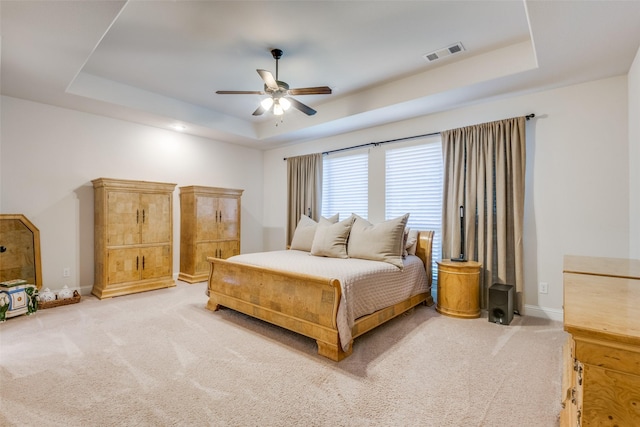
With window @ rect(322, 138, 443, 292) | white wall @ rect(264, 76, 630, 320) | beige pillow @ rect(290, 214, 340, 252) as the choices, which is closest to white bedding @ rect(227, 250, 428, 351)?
beige pillow @ rect(290, 214, 340, 252)

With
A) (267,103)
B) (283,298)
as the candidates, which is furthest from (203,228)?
(283,298)

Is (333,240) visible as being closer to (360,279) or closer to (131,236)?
(360,279)

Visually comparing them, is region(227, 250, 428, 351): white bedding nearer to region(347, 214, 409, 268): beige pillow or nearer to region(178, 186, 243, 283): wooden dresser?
region(347, 214, 409, 268): beige pillow

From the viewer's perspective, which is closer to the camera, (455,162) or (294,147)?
(455,162)

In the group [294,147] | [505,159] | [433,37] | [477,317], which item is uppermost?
[433,37]

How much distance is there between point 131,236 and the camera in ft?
13.6

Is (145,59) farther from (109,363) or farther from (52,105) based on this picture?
(109,363)

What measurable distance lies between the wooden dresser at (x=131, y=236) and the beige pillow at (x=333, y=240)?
239cm

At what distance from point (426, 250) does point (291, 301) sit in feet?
6.52

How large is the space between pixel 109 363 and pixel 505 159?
4.21 metres

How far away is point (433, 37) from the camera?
9.17 feet

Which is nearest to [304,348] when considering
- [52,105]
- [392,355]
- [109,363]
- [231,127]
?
[392,355]

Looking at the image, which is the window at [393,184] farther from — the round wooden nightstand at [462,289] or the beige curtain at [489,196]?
the round wooden nightstand at [462,289]

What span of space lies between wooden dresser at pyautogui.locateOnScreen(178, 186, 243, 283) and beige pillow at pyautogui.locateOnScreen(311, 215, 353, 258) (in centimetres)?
214
